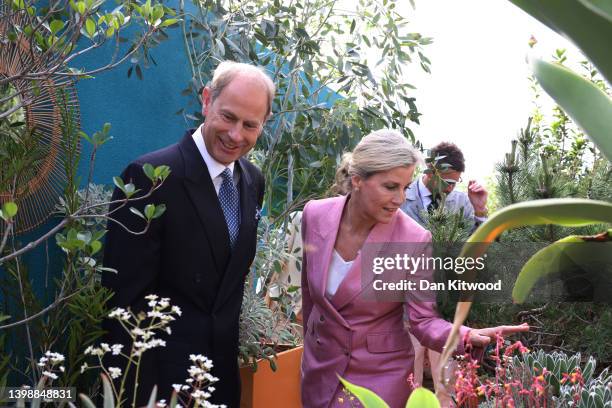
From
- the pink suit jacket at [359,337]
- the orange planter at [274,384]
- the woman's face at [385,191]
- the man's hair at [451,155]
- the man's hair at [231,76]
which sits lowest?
the orange planter at [274,384]

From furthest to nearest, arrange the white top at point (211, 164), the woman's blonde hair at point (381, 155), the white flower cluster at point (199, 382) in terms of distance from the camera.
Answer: the woman's blonde hair at point (381, 155)
the white top at point (211, 164)
the white flower cluster at point (199, 382)

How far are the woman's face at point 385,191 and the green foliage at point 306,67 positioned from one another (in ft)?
4.52

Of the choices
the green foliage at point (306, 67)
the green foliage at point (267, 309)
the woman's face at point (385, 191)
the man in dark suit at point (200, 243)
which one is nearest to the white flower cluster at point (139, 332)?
the man in dark suit at point (200, 243)

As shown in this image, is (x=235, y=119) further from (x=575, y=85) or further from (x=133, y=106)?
(x=133, y=106)

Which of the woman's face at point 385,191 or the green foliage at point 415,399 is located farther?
the woman's face at point 385,191

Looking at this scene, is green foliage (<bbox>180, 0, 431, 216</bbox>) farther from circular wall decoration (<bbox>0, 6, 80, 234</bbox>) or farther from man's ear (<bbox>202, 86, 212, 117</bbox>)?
man's ear (<bbox>202, 86, 212, 117</bbox>)

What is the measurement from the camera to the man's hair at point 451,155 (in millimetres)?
5012

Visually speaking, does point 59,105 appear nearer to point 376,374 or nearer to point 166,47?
point 166,47

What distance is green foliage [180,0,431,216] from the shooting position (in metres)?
4.38

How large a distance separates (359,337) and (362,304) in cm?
13

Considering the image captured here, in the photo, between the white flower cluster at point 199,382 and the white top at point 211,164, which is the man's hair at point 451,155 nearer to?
the white top at point 211,164

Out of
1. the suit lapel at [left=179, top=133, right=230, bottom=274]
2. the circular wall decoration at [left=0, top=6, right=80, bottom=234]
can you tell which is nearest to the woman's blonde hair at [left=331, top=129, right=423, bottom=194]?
the suit lapel at [left=179, top=133, right=230, bottom=274]

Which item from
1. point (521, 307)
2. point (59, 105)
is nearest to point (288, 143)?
point (59, 105)

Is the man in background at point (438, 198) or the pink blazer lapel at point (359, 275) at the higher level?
the man in background at point (438, 198)
